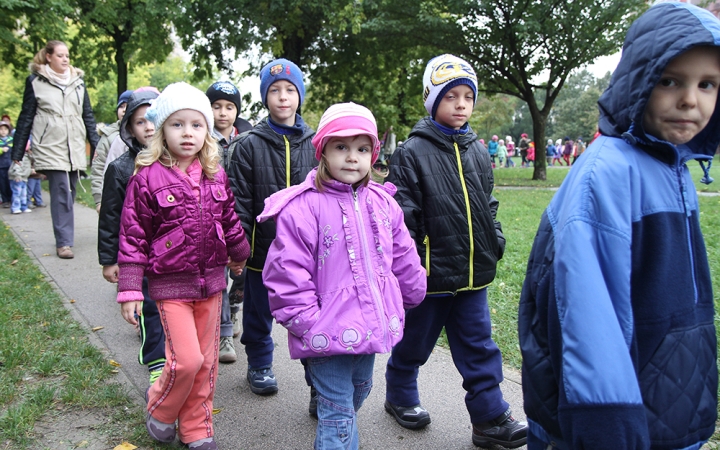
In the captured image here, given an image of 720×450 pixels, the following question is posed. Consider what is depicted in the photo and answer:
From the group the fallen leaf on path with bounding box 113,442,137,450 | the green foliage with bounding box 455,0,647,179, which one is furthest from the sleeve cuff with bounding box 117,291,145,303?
the green foliage with bounding box 455,0,647,179

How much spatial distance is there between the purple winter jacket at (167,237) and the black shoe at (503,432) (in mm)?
1628

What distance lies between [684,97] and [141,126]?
3.21m

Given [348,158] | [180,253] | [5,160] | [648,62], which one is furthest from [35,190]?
[648,62]

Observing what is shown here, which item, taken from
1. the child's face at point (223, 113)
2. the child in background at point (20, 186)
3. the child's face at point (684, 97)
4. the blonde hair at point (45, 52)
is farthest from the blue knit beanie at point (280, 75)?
the child in background at point (20, 186)

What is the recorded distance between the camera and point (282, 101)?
363 centimetres

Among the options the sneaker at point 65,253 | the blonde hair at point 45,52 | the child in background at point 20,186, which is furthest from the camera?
the child in background at point 20,186

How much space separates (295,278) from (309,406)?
4.87ft

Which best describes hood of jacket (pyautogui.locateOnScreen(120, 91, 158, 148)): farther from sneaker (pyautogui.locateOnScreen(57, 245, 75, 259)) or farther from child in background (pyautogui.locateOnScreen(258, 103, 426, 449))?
sneaker (pyautogui.locateOnScreen(57, 245, 75, 259))

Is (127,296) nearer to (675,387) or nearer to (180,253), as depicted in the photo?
(180,253)

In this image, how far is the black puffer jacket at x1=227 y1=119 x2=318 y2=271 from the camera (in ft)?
11.8

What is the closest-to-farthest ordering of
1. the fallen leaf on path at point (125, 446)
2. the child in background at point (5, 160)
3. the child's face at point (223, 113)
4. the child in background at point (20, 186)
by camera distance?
the fallen leaf on path at point (125, 446), the child's face at point (223, 113), the child in background at point (20, 186), the child in background at point (5, 160)

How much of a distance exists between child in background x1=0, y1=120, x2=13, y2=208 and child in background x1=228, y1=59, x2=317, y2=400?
1114cm

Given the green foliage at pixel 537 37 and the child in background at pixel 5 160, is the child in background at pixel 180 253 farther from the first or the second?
the green foliage at pixel 537 37

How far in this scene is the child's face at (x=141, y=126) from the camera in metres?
3.81
